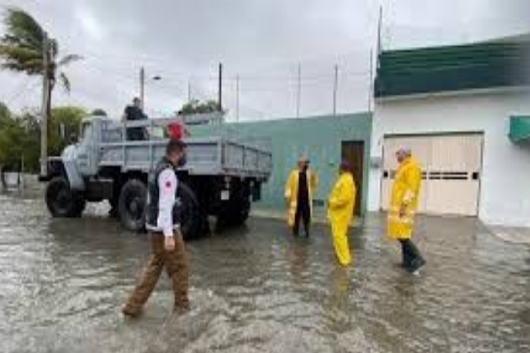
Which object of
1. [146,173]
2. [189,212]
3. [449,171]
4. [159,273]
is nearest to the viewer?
[159,273]

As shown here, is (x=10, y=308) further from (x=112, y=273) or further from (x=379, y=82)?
(x=379, y=82)

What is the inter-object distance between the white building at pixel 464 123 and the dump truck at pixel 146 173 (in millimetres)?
4678

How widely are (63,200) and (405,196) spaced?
9598mm

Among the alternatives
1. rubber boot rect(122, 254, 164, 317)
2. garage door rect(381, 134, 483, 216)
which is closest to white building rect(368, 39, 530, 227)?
garage door rect(381, 134, 483, 216)

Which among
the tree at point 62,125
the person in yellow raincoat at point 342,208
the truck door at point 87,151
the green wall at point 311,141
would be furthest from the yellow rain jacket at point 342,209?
the tree at point 62,125

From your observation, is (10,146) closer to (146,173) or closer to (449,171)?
(146,173)

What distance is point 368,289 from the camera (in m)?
7.73

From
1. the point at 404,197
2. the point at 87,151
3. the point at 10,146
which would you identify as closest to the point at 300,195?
the point at 404,197

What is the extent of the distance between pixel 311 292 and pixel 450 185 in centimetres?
1003

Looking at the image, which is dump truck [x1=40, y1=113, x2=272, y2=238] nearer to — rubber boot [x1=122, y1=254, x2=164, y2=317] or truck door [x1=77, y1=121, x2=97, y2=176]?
truck door [x1=77, y1=121, x2=97, y2=176]

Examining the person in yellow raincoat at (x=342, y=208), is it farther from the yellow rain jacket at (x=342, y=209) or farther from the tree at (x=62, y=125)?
the tree at (x=62, y=125)

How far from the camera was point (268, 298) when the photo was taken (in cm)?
714

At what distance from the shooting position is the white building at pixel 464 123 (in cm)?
1551

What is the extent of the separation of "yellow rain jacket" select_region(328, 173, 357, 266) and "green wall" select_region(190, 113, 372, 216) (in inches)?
322
